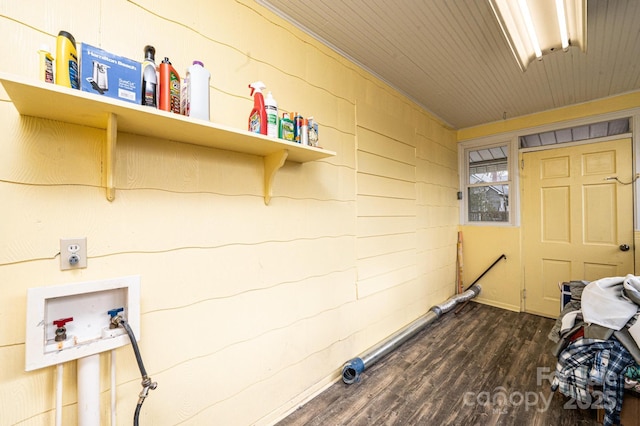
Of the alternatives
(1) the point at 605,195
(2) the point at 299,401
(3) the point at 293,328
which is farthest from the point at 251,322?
(1) the point at 605,195

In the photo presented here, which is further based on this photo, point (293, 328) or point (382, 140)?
point (382, 140)

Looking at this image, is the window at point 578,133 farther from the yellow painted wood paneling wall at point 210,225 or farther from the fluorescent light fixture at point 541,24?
the yellow painted wood paneling wall at point 210,225

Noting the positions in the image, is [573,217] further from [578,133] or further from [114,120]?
[114,120]

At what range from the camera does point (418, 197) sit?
3.03 metres

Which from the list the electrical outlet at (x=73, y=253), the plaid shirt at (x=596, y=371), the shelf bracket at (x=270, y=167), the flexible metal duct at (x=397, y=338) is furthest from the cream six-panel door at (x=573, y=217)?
the electrical outlet at (x=73, y=253)

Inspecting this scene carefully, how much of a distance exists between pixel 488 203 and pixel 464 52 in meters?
2.34

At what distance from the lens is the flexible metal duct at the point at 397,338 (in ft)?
6.45

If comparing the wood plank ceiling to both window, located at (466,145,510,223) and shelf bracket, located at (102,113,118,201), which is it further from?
shelf bracket, located at (102,113,118,201)

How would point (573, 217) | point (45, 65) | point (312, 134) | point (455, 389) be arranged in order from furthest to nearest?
point (573, 217) < point (455, 389) < point (312, 134) < point (45, 65)

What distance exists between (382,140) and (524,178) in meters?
2.24

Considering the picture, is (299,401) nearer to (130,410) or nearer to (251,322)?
(251,322)

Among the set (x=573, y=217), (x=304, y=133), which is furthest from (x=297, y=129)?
(x=573, y=217)

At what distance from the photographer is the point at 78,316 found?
0.97 m

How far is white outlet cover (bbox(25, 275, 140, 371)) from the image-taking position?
0.88 metres
